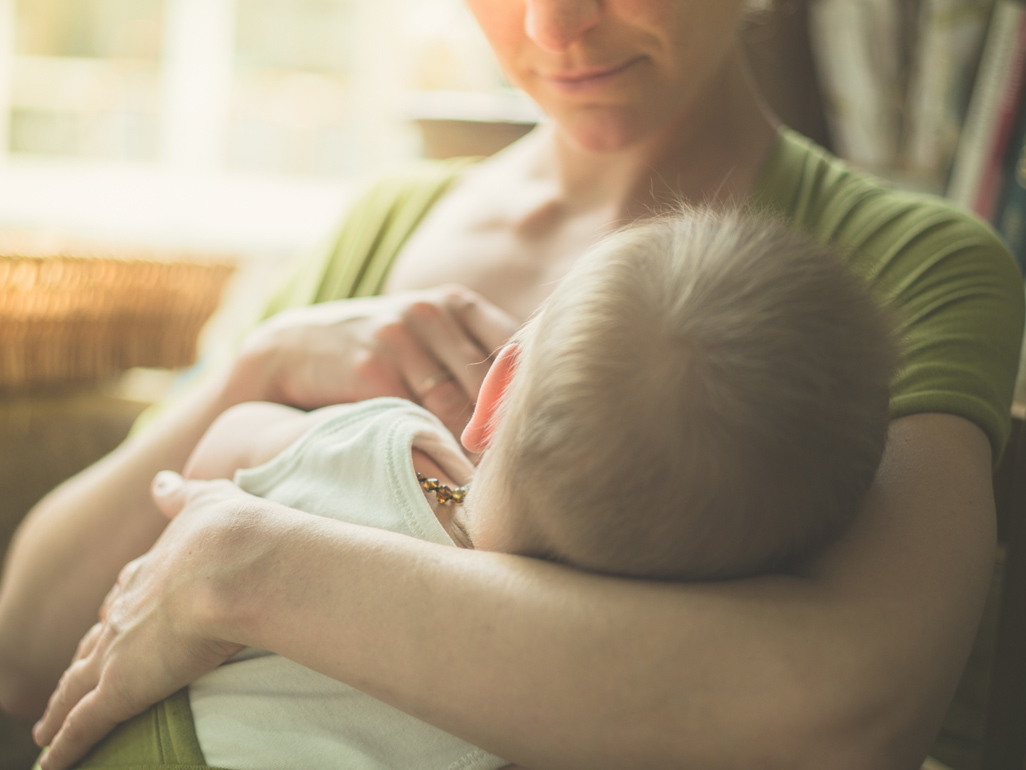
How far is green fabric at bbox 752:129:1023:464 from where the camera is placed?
2.59 feet

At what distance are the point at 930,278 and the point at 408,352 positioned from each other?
55 cm

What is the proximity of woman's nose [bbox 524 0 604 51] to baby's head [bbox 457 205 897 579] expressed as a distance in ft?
0.99

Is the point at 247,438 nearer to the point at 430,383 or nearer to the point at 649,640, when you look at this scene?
the point at 430,383

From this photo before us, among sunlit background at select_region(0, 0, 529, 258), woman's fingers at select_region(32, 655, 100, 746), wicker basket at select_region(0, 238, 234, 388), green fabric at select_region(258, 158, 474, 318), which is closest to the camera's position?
woman's fingers at select_region(32, 655, 100, 746)

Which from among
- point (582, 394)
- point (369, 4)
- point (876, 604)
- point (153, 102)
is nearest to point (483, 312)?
point (582, 394)

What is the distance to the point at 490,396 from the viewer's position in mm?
778

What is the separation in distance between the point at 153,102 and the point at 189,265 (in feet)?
8.72

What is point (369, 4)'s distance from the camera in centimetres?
371

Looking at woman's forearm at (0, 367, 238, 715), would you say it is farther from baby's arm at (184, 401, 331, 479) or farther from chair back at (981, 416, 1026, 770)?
chair back at (981, 416, 1026, 770)

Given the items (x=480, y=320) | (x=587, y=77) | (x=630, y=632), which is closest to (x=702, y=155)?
(x=587, y=77)

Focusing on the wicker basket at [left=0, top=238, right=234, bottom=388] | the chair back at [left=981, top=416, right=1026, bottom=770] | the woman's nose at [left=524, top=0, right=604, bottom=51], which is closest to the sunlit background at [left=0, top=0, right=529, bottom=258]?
the wicker basket at [left=0, top=238, right=234, bottom=388]

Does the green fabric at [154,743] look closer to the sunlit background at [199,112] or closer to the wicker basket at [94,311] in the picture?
the wicker basket at [94,311]

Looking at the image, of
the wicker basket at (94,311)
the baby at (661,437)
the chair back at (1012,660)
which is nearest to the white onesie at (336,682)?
the baby at (661,437)

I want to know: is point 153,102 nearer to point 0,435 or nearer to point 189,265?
point 189,265
